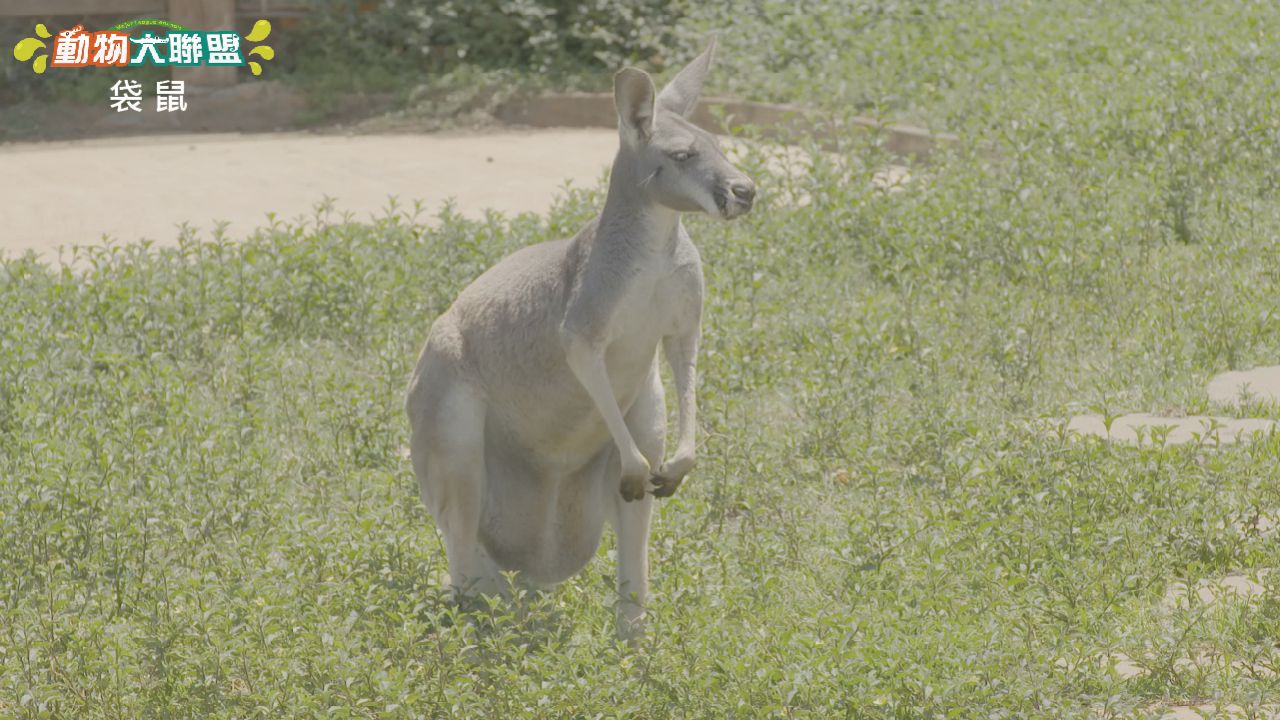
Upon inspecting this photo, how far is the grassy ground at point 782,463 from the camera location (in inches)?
178

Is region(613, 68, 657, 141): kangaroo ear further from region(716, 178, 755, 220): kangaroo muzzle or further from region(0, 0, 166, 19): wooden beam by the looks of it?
region(0, 0, 166, 19): wooden beam

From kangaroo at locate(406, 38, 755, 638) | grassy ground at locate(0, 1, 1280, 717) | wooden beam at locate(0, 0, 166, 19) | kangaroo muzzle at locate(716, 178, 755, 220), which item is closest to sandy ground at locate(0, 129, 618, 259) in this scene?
grassy ground at locate(0, 1, 1280, 717)

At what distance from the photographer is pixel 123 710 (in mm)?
4570

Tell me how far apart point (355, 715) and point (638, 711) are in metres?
0.75

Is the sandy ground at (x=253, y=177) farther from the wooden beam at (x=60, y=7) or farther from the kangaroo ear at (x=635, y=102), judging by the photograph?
the kangaroo ear at (x=635, y=102)

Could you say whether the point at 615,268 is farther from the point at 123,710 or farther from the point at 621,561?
the point at 123,710

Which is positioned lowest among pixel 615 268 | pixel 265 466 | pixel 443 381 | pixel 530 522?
pixel 265 466

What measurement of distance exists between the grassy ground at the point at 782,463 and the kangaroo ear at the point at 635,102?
134 cm

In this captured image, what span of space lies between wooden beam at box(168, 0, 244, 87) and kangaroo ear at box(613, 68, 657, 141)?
9.84 m

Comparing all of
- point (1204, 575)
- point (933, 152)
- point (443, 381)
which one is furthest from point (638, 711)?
point (933, 152)

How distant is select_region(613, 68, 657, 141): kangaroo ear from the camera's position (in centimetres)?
431

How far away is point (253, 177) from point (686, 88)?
7.27 metres

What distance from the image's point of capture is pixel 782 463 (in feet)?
21.1

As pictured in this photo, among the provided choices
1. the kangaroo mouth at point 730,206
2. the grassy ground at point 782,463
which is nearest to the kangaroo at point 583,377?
the kangaroo mouth at point 730,206
